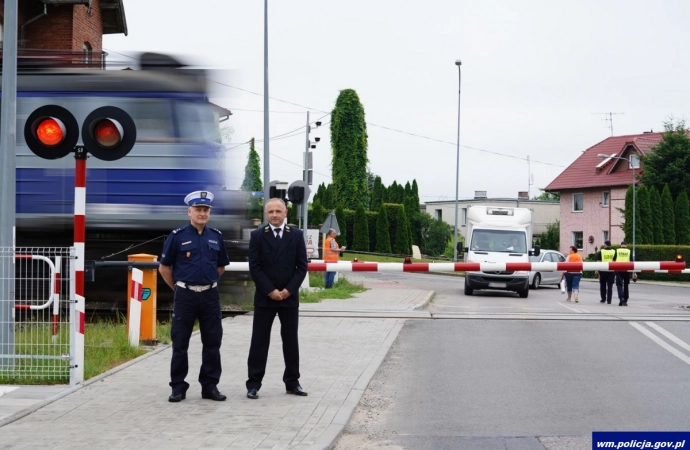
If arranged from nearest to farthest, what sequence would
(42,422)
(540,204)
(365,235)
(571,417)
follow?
(42,422)
(571,417)
(365,235)
(540,204)

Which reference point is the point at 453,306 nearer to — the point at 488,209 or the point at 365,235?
the point at 488,209

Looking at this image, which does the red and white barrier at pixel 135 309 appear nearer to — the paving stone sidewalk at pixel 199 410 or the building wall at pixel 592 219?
the paving stone sidewalk at pixel 199 410

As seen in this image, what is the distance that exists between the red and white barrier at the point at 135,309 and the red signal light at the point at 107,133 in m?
3.26

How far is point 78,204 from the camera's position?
368 inches

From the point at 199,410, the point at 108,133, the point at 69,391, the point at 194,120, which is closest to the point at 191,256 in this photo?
the point at 199,410

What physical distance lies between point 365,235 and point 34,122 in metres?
56.5

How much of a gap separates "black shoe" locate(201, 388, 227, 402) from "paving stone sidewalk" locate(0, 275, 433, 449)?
67 millimetres

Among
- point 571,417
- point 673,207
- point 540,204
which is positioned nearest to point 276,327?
point 571,417

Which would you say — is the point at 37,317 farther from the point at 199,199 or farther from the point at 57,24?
the point at 57,24

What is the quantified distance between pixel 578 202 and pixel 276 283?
65.1 meters

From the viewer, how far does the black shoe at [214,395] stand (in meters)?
8.57

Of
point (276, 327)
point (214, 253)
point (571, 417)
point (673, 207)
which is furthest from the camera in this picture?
point (673, 207)

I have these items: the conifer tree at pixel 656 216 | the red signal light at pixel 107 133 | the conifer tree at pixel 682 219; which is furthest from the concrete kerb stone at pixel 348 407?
the conifer tree at pixel 682 219

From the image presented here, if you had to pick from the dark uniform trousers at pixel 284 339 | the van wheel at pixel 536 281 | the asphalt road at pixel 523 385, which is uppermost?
the dark uniform trousers at pixel 284 339
